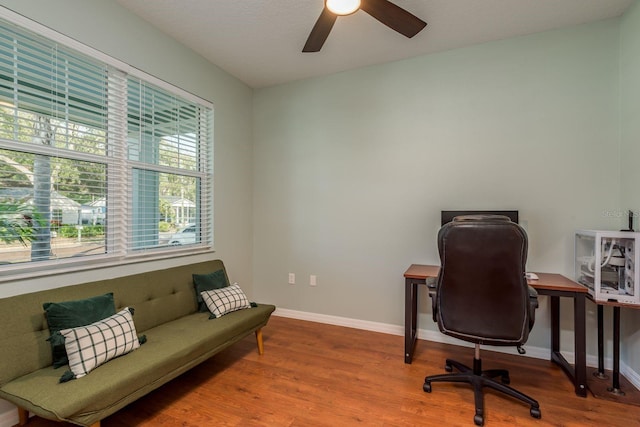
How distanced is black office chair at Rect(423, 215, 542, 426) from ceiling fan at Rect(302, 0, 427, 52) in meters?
1.30

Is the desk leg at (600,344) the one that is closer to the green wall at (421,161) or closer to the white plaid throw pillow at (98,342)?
the green wall at (421,161)

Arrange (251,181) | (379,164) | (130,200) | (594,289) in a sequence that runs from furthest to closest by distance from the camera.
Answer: (251,181) → (379,164) → (130,200) → (594,289)

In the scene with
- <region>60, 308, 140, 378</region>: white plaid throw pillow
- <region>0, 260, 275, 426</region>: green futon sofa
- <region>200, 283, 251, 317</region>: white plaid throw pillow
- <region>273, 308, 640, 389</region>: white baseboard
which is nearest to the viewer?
<region>0, 260, 275, 426</region>: green futon sofa

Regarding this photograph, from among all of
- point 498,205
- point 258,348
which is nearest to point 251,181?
point 258,348

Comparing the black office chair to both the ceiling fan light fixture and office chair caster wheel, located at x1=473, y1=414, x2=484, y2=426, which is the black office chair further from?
the ceiling fan light fixture

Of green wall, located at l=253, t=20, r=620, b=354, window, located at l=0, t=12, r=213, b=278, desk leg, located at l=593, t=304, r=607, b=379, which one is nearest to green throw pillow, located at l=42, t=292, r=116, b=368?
window, located at l=0, t=12, r=213, b=278

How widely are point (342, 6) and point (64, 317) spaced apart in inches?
94.3

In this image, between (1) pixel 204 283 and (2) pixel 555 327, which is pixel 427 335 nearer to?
(2) pixel 555 327

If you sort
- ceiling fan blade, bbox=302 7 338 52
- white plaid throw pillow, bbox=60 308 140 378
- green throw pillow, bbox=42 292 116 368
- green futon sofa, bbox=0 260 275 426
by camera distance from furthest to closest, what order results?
ceiling fan blade, bbox=302 7 338 52 → green throw pillow, bbox=42 292 116 368 → white plaid throw pillow, bbox=60 308 140 378 → green futon sofa, bbox=0 260 275 426

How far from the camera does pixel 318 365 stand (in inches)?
97.7

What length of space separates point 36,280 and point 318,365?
2.00 meters

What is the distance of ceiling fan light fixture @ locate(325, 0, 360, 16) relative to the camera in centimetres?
180

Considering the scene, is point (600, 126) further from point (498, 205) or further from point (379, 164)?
point (379, 164)

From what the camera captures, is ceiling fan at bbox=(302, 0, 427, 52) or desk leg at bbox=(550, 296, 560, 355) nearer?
ceiling fan at bbox=(302, 0, 427, 52)
